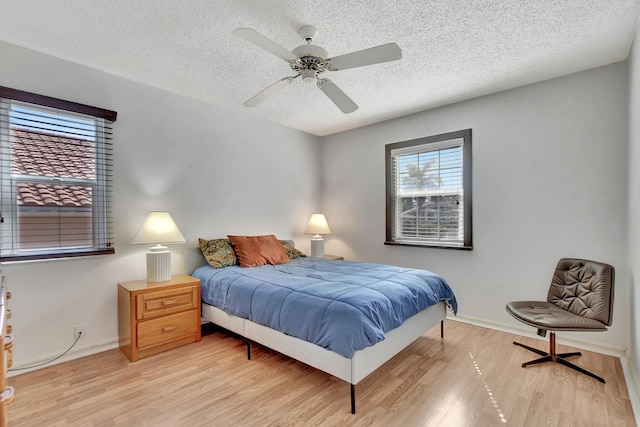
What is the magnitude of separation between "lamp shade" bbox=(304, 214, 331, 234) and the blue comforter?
1.18 metres

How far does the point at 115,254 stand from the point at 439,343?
3204mm

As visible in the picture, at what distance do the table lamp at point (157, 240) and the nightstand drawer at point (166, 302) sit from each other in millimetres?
199

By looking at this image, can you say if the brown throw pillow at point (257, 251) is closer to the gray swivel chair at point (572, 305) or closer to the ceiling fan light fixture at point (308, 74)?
the ceiling fan light fixture at point (308, 74)

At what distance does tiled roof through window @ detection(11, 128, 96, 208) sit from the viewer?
247 centimetres

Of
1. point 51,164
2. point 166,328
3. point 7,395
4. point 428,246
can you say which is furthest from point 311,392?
point 51,164

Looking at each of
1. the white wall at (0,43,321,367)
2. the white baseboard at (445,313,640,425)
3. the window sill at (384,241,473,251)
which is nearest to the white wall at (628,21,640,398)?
the white baseboard at (445,313,640,425)

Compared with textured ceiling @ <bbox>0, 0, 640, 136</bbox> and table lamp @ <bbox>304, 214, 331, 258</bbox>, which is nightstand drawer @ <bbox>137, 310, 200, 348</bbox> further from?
textured ceiling @ <bbox>0, 0, 640, 136</bbox>

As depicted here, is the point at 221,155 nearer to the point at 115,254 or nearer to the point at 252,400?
the point at 115,254

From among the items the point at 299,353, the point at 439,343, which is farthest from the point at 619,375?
the point at 299,353

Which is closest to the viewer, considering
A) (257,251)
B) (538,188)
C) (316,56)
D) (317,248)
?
(316,56)

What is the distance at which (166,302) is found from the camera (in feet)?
9.26

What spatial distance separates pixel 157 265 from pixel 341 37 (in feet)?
8.30

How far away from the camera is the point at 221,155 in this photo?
3.78 metres

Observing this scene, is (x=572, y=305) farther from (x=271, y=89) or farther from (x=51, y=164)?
(x=51, y=164)
